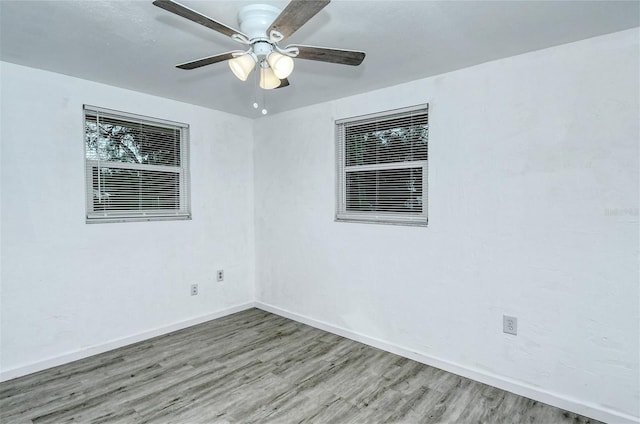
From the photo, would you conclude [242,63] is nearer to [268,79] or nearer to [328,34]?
[268,79]

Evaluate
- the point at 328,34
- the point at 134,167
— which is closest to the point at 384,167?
the point at 328,34

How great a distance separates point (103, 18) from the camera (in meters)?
1.96

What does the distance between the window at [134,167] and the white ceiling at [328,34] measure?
0.45 metres

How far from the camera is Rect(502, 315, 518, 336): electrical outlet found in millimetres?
2482

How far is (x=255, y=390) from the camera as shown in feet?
8.29

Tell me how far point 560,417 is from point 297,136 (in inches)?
126

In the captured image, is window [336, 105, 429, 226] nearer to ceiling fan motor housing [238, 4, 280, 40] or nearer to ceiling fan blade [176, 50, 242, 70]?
ceiling fan motor housing [238, 4, 280, 40]

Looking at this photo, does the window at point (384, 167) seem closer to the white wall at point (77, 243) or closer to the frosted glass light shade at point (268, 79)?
the frosted glass light shade at point (268, 79)

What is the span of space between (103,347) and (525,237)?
11.6 ft

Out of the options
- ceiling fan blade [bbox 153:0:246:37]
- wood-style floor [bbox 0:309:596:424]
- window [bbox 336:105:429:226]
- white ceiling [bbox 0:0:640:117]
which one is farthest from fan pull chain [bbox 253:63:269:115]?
wood-style floor [bbox 0:309:596:424]

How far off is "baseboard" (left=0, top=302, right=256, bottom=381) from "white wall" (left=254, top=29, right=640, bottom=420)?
156 centimetres

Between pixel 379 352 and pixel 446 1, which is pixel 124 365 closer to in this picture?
pixel 379 352

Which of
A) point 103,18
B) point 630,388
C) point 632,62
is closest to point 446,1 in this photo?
point 632,62

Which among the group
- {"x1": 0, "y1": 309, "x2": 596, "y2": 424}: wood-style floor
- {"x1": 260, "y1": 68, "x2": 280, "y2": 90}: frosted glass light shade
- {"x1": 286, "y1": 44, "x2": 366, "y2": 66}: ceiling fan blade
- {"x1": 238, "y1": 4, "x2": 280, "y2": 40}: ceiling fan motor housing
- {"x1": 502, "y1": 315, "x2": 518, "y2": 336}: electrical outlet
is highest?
{"x1": 238, "y1": 4, "x2": 280, "y2": 40}: ceiling fan motor housing
